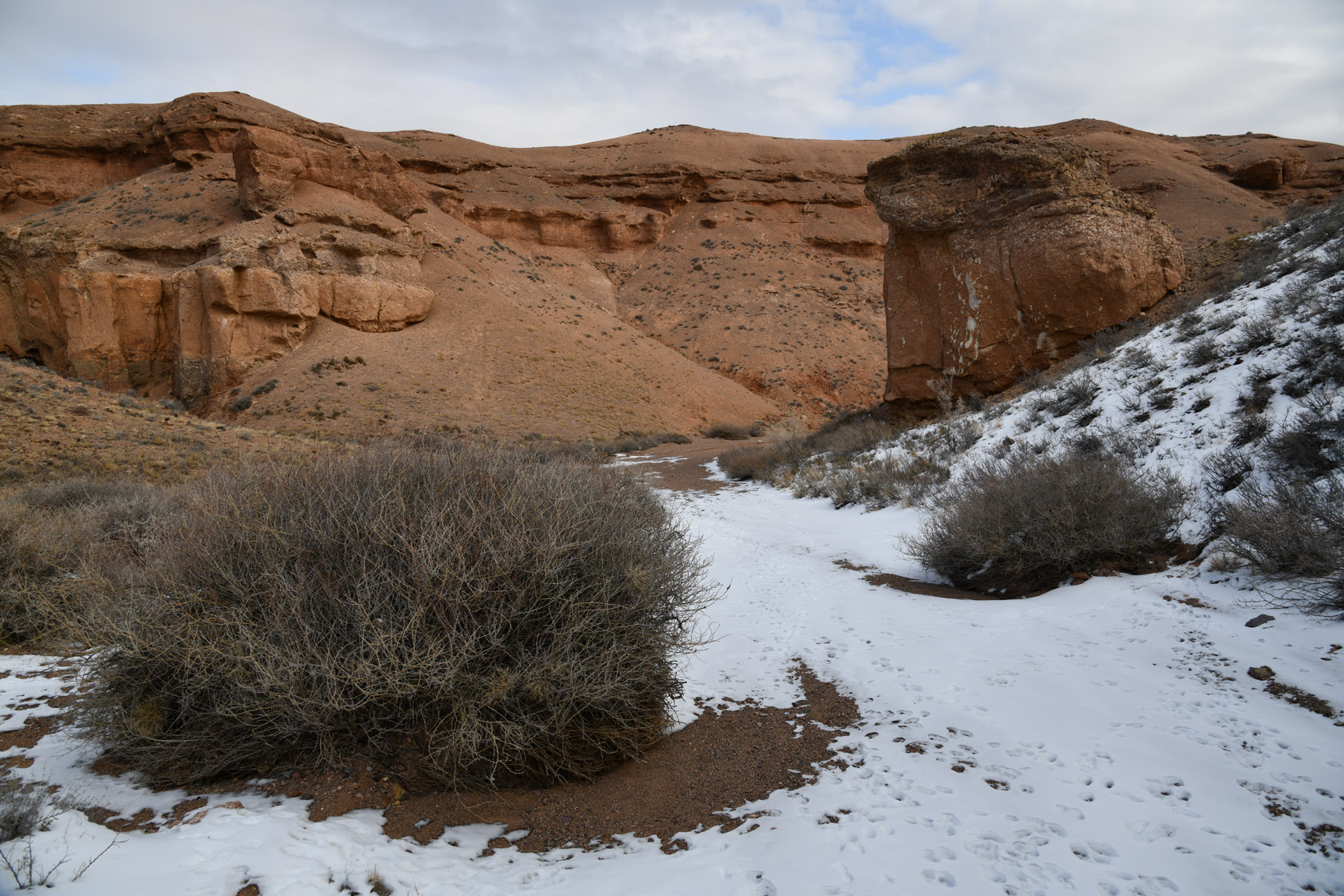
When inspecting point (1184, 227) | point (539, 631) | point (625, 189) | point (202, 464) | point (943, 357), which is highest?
point (625, 189)

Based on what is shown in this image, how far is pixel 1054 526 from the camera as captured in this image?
5.87 metres

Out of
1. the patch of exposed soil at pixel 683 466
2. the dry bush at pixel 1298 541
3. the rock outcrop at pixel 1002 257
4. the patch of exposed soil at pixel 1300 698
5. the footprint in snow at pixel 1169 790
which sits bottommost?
the patch of exposed soil at pixel 683 466

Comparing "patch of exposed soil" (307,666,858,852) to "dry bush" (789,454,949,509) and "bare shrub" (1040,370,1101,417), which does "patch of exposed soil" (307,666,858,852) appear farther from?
"bare shrub" (1040,370,1101,417)

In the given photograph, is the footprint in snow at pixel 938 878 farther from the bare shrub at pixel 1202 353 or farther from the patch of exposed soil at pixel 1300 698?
the bare shrub at pixel 1202 353

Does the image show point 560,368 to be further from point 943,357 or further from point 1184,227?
point 1184,227

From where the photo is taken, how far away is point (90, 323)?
2775 centimetres

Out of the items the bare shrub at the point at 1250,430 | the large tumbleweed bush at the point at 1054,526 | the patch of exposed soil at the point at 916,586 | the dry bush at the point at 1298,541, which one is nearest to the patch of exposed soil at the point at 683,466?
the patch of exposed soil at the point at 916,586

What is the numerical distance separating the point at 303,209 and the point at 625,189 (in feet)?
83.6

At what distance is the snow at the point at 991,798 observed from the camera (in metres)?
2.48

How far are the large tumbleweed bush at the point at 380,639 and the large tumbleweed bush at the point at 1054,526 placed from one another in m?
3.97

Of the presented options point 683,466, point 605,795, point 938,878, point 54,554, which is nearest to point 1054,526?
point 938,878

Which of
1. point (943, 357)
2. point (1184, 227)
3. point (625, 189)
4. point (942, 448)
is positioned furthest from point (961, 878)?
point (625, 189)

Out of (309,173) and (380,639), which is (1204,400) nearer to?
(380,639)

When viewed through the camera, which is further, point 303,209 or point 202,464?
point 303,209
